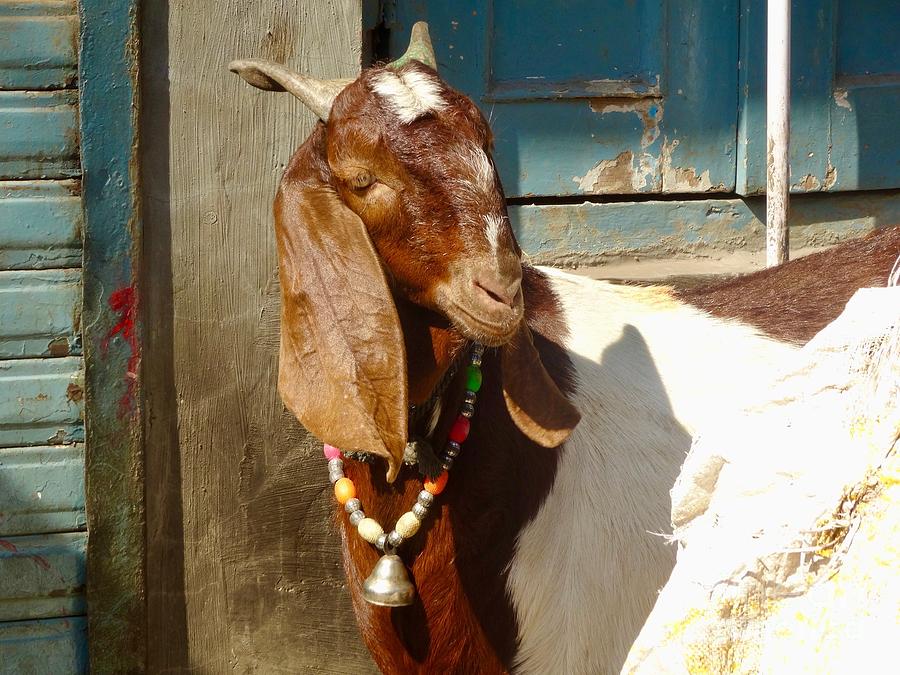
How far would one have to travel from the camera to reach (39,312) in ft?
9.80

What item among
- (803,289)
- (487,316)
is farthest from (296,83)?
(803,289)

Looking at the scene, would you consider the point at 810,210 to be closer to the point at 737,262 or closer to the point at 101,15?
the point at 737,262

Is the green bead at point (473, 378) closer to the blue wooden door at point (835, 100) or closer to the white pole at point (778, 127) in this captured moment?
the white pole at point (778, 127)

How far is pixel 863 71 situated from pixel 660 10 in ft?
2.75

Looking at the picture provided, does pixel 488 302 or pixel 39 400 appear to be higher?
pixel 488 302

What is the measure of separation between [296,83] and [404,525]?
3.05 ft

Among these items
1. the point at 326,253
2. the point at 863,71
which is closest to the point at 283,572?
the point at 326,253

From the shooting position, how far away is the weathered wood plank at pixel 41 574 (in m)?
3.07

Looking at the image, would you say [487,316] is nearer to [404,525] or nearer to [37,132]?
[404,525]

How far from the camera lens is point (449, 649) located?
2.20 metres

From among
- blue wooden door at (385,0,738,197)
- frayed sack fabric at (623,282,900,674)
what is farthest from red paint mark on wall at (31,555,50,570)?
frayed sack fabric at (623,282,900,674)

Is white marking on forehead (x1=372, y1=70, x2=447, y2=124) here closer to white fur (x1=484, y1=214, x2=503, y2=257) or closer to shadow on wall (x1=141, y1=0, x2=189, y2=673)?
white fur (x1=484, y1=214, x2=503, y2=257)

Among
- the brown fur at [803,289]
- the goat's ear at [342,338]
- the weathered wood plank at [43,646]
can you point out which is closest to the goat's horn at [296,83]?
the goat's ear at [342,338]

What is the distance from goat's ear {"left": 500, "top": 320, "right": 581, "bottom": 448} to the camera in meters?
2.08
